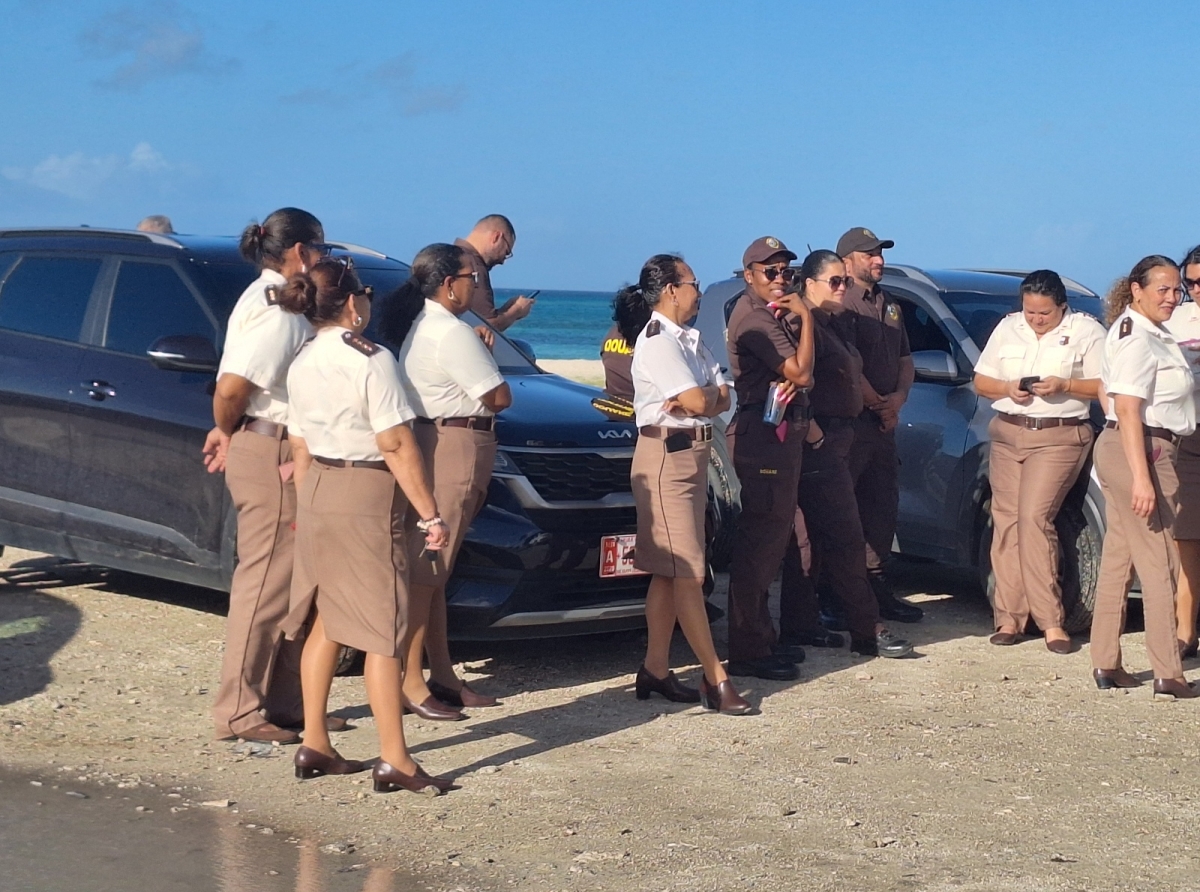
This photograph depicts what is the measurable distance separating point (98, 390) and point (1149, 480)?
474 cm

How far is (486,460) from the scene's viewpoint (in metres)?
6.18

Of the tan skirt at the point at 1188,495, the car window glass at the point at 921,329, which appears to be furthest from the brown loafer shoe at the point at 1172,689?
the car window glass at the point at 921,329

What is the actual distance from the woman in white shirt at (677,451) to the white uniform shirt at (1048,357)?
6.29ft

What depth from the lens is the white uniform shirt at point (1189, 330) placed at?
7.35 meters

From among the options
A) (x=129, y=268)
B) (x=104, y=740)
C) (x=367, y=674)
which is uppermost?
(x=129, y=268)

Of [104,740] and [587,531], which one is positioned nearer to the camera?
[104,740]

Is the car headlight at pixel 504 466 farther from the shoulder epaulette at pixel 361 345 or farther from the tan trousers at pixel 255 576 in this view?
the shoulder epaulette at pixel 361 345

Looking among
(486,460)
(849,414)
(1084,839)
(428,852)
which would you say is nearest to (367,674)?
(428,852)

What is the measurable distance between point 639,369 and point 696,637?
1122 millimetres

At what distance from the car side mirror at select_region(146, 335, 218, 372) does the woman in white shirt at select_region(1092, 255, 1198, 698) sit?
3906 millimetres

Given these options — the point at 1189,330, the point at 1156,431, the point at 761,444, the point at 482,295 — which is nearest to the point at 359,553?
the point at 761,444

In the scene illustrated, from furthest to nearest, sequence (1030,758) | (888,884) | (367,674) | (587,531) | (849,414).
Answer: (849,414) < (587,531) < (1030,758) < (367,674) < (888,884)

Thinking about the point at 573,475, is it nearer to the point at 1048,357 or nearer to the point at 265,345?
the point at 265,345

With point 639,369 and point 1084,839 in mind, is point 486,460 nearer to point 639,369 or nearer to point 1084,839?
point 639,369
